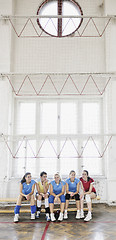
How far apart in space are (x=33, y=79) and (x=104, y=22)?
2076 mm

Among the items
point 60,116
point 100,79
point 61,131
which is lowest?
point 61,131

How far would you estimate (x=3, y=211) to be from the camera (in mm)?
4008

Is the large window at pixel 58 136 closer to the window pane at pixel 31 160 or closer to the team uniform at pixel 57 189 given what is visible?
the window pane at pixel 31 160

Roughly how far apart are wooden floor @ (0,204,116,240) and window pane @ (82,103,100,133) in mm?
1895

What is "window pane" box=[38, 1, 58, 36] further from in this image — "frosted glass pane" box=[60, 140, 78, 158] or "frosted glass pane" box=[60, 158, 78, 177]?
"frosted glass pane" box=[60, 158, 78, 177]

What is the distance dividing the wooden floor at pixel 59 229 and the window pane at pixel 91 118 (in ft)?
6.22

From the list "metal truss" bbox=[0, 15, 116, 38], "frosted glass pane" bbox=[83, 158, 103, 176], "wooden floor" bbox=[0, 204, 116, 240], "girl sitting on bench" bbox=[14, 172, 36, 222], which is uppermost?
"metal truss" bbox=[0, 15, 116, 38]

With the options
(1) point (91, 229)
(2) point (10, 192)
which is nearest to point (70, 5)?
(2) point (10, 192)

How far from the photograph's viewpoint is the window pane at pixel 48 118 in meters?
5.18

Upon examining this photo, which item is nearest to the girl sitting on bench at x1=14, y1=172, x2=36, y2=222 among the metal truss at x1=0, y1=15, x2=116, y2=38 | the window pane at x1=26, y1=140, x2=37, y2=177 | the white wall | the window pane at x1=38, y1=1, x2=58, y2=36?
the white wall

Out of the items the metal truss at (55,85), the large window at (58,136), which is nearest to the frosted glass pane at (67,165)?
the large window at (58,136)

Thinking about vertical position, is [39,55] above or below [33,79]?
above

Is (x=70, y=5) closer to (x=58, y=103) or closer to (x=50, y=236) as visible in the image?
(x=58, y=103)

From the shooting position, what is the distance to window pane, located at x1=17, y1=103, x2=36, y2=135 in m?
5.18
